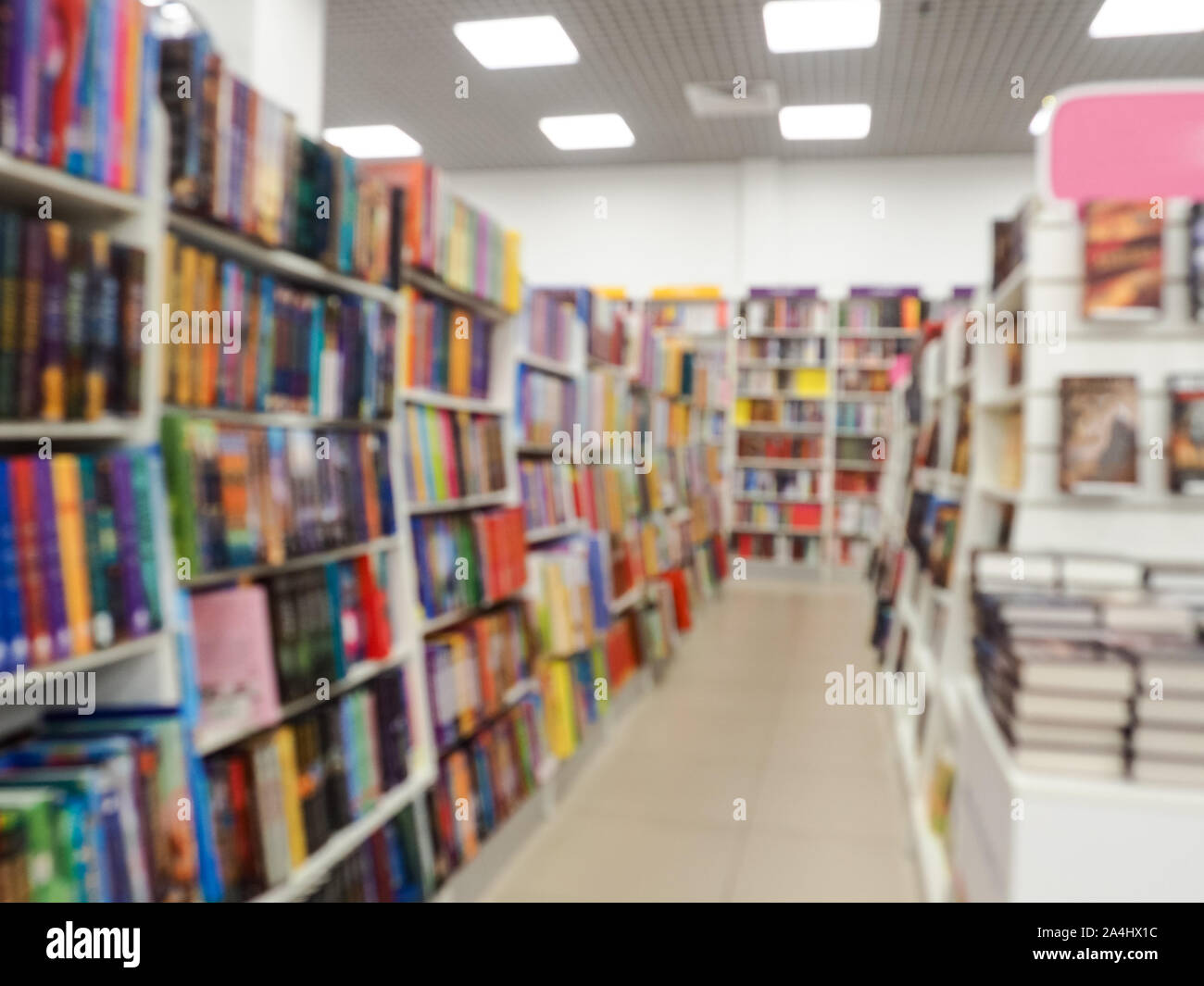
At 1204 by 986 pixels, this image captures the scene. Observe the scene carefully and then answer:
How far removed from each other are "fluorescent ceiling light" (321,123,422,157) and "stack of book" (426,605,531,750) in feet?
21.2

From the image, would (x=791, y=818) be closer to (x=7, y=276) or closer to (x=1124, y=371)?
(x=1124, y=371)

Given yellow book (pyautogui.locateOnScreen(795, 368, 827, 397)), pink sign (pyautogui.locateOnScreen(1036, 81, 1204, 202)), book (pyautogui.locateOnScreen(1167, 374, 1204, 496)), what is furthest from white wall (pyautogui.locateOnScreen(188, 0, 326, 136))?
yellow book (pyautogui.locateOnScreen(795, 368, 827, 397))

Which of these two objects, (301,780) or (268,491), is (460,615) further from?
(268,491)

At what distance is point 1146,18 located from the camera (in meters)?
6.03

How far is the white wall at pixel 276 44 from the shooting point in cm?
402

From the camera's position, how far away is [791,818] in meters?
3.25

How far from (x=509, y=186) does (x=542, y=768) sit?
26.0 feet

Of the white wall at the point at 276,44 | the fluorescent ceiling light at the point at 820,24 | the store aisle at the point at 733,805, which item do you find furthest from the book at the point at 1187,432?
the fluorescent ceiling light at the point at 820,24

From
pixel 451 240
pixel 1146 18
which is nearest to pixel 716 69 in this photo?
pixel 1146 18

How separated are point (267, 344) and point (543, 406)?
1851 millimetres

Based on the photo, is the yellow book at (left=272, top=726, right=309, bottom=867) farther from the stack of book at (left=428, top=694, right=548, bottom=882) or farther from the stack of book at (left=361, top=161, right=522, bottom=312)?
the stack of book at (left=361, top=161, right=522, bottom=312)

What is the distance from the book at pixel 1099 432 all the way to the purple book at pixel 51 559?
81.1 inches

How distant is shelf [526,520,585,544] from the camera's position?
11.8 feet

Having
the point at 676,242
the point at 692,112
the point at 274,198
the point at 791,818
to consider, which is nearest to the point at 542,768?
the point at 791,818
